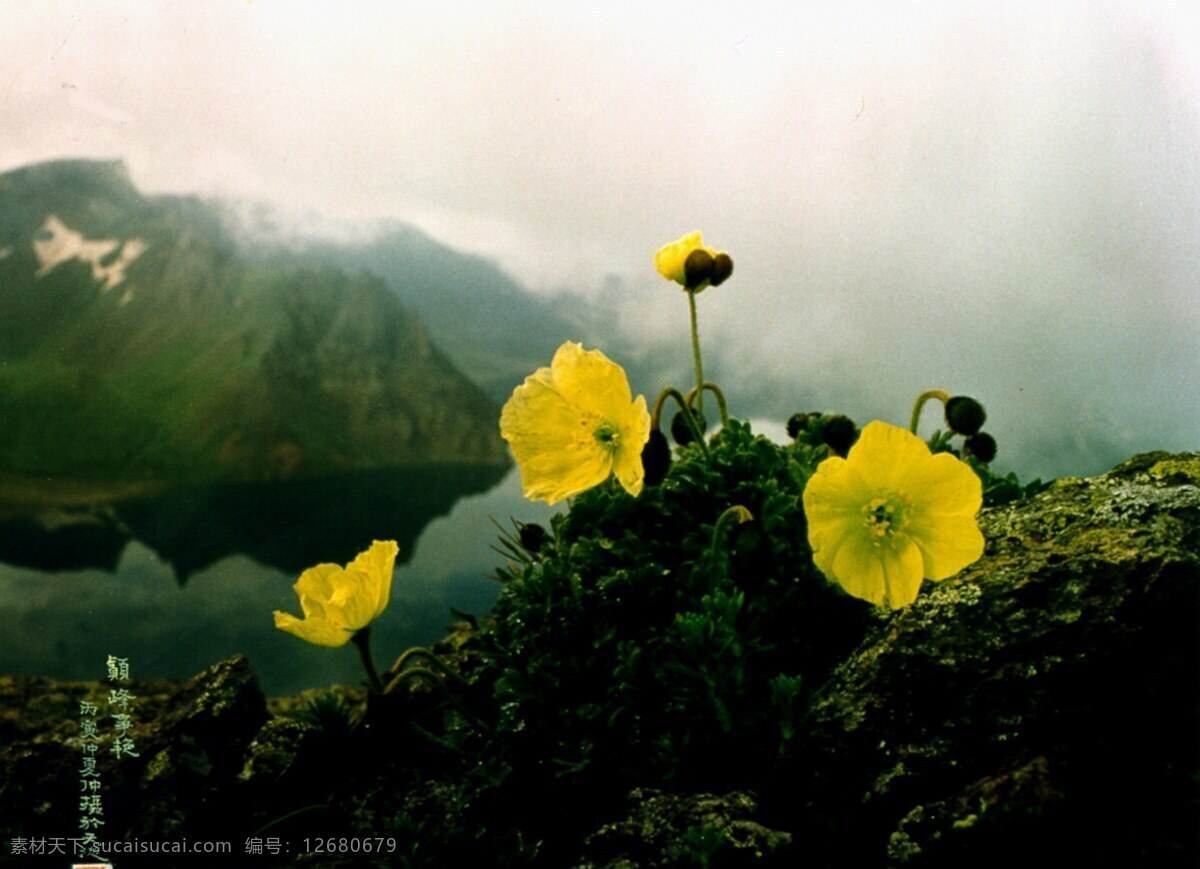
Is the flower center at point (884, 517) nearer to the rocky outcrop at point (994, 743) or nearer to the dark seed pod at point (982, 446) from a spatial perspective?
the rocky outcrop at point (994, 743)

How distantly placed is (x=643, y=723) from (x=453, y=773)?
0.63 metres

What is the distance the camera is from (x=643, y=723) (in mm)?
2324

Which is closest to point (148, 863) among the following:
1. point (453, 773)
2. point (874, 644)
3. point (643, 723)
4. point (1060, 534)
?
point (453, 773)

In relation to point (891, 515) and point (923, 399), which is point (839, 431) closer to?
point (923, 399)

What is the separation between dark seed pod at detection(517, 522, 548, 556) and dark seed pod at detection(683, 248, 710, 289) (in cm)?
96

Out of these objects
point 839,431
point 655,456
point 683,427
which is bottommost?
point 655,456

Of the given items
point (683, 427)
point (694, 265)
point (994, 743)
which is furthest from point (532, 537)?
point (994, 743)

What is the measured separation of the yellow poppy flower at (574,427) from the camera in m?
2.20

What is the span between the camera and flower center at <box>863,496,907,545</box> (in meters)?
1.88

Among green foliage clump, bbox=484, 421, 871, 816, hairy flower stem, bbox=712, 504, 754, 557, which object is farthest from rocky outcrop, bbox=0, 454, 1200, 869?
hairy flower stem, bbox=712, 504, 754, 557

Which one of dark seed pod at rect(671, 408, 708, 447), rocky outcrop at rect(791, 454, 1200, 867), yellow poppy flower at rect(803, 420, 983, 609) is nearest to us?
rocky outcrop at rect(791, 454, 1200, 867)

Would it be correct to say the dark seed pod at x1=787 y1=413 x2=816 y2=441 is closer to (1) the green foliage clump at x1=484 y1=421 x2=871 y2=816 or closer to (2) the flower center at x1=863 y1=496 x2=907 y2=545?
(1) the green foliage clump at x1=484 y1=421 x2=871 y2=816

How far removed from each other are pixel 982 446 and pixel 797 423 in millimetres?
680

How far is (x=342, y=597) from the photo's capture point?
2.33 meters
